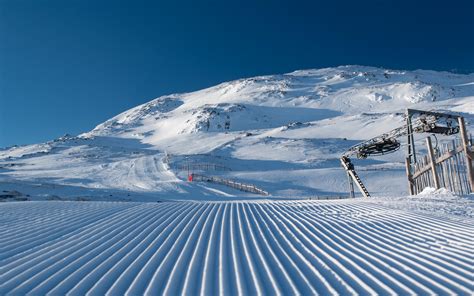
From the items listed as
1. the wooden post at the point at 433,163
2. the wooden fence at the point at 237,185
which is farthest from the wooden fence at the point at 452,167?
the wooden fence at the point at 237,185

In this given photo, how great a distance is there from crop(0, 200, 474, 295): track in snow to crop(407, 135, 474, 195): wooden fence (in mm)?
5082

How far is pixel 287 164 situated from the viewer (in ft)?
166

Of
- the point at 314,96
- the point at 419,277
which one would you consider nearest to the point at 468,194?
the point at 419,277

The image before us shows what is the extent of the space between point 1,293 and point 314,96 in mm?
148970

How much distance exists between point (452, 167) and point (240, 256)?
1099cm

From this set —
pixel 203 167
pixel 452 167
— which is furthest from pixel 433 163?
pixel 203 167

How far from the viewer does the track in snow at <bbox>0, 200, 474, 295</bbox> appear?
4246mm

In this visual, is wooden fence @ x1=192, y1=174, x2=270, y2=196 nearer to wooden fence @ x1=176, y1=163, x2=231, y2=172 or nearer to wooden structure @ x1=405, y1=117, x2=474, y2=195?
wooden fence @ x1=176, y1=163, x2=231, y2=172

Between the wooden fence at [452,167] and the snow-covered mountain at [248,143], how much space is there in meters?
12.8

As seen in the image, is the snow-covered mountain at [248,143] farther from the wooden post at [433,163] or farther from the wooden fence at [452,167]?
the wooden post at [433,163]

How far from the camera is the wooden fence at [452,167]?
12828 mm

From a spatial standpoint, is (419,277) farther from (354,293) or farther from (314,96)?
(314,96)

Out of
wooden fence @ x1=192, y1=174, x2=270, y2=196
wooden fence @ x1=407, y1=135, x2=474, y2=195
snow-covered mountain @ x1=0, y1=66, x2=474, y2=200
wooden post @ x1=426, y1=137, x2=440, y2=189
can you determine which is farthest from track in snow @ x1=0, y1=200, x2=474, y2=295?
wooden fence @ x1=192, y1=174, x2=270, y2=196

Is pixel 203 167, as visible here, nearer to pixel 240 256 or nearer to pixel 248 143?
pixel 248 143
